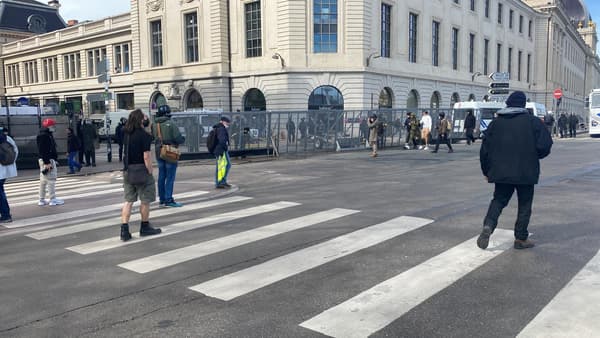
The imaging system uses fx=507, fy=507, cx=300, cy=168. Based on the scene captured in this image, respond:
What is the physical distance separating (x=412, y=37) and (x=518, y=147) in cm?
3679

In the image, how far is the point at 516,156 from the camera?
226 inches

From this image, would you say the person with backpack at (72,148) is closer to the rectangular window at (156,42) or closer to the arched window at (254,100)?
the arched window at (254,100)

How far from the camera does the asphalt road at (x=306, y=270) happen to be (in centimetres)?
405

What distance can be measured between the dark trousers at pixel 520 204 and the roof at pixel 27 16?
7723 centimetres

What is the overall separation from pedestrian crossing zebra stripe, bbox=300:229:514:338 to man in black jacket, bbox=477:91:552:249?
39 centimetres

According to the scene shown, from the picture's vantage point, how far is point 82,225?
804 centimetres

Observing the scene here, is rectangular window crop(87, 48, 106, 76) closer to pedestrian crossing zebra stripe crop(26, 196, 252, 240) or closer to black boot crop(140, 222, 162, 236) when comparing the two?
pedestrian crossing zebra stripe crop(26, 196, 252, 240)

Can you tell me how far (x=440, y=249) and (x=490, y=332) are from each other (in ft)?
7.53

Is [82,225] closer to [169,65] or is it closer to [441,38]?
[169,65]

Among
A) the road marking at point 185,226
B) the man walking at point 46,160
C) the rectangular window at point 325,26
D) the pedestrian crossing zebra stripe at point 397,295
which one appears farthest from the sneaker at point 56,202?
the rectangular window at point 325,26

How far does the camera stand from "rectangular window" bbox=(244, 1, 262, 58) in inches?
1432

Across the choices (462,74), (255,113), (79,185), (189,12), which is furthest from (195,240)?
(462,74)

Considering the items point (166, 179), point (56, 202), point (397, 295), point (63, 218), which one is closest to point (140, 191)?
point (166, 179)

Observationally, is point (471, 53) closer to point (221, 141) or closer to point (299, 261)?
point (221, 141)
